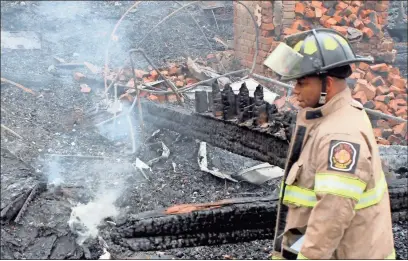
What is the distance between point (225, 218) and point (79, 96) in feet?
15.6

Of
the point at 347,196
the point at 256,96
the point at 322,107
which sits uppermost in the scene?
the point at 322,107

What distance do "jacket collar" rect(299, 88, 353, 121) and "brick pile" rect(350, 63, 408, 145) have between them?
211 inches

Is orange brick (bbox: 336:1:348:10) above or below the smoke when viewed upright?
above

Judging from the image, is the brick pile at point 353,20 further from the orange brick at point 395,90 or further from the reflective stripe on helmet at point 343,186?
the reflective stripe on helmet at point 343,186

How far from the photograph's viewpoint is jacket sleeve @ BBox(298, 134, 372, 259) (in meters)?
2.40

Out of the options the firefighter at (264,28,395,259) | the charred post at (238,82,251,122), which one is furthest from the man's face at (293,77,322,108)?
the charred post at (238,82,251,122)

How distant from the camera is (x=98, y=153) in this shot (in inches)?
265

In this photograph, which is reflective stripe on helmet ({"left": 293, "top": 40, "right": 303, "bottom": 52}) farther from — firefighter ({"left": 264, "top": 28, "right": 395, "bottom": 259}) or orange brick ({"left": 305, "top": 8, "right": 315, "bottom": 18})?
orange brick ({"left": 305, "top": 8, "right": 315, "bottom": 18})

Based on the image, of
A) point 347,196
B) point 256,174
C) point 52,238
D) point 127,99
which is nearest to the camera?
point 347,196

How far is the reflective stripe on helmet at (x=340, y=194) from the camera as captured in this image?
2398 millimetres

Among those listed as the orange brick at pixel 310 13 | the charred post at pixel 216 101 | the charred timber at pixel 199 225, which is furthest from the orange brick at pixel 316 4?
the charred timber at pixel 199 225

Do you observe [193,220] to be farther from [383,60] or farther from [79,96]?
[383,60]

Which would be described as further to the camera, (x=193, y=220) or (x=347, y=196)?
(x=193, y=220)

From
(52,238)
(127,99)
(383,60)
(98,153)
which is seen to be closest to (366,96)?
(383,60)
